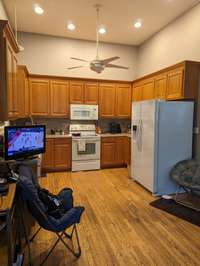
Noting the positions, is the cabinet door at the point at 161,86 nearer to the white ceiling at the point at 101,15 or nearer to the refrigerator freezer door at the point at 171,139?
the refrigerator freezer door at the point at 171,139

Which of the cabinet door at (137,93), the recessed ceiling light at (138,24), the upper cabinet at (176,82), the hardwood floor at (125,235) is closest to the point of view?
the hardwood floor at (125,235)

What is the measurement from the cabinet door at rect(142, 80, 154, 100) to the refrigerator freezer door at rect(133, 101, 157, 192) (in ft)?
2.62

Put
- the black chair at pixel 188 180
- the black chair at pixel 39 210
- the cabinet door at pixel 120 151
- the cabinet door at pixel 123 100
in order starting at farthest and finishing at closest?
the cabinet door at pixel 123 100 → the cabinet door at pixel 120 151 → the black chair at pixel 188 180 → the black chair at pixel 39 210

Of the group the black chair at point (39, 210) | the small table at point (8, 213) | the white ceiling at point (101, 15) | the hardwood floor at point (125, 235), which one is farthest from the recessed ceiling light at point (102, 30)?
the small table at point (8, 213)

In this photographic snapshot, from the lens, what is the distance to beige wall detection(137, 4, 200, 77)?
3.86 m

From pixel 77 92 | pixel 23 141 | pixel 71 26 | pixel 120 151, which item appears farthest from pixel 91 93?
pixel 23 141

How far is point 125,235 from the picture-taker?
254cm

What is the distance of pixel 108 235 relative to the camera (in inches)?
99.9

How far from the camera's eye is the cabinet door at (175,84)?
3717 millimetres

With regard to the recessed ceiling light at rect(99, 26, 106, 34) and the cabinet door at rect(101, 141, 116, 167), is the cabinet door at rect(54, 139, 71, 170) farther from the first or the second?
the recessed ceiling light at rect(99, 26, 106, 34)

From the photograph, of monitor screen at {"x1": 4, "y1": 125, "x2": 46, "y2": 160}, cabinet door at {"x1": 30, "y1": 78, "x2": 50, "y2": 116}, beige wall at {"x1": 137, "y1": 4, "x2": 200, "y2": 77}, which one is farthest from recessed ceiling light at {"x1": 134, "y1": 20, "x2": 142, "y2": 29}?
monitor screen at {"x1": 4, "y1": 125, "x2": 46, "y2": 160}

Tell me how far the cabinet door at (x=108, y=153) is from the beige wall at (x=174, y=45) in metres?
2.27

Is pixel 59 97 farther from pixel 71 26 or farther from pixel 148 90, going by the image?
pixel 148 90

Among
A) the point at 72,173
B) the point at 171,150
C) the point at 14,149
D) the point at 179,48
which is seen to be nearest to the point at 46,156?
the point at 72,173
